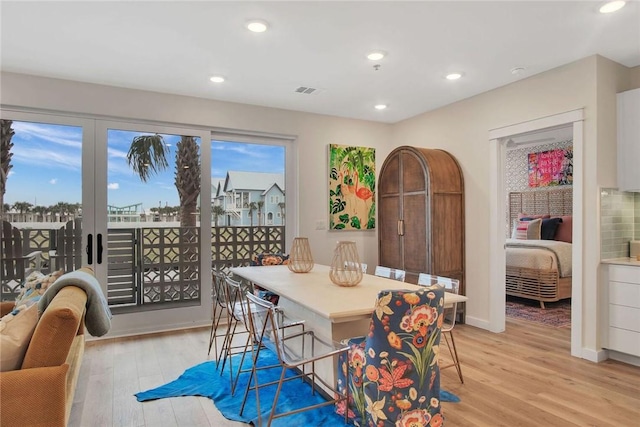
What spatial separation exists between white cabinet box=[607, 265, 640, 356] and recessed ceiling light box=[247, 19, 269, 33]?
343 cm

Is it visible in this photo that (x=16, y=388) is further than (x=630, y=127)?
No

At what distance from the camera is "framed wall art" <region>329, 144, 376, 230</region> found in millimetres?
5168

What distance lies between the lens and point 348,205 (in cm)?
527

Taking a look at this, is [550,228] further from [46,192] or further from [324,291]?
[46,192]

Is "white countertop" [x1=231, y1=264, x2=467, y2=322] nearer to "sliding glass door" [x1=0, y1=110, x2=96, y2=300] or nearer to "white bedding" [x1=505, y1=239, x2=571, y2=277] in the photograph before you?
"sliding glass door" [x1=0, y1=110, x2=96, y2=300]

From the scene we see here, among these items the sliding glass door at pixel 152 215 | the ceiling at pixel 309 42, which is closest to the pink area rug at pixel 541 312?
the ceiling at pixel 309 42

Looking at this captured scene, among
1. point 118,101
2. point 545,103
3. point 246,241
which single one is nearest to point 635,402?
point 545,103

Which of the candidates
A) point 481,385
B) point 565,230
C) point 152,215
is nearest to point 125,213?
point 152,215

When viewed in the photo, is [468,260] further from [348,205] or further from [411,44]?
[411,44]

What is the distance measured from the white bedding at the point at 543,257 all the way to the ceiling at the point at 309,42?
244 cm

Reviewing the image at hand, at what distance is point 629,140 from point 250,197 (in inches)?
154

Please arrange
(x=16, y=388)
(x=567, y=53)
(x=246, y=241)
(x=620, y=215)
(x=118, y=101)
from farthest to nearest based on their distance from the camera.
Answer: (x=246, y=241), (x=118, y=101), (x=620, y=215), (x=567, y=53), (x=16, y=388)

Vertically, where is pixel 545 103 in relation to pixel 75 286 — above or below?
above

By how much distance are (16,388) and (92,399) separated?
1.11 metres
